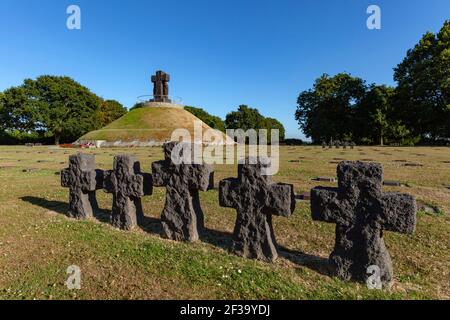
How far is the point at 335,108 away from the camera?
57875 millimetres

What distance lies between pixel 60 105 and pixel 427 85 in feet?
203

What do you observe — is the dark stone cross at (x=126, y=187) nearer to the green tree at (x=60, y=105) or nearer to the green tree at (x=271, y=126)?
the green tree at (x=60, y=105)

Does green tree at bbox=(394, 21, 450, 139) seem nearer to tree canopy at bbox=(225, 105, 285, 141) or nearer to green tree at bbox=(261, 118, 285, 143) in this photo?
tree canopy at bbox=(225, 105, 285, 141)

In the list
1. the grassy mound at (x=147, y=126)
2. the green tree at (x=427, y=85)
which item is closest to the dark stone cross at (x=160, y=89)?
the grassy mound at (x=147, y=126)

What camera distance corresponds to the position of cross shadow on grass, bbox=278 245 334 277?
4947 mm

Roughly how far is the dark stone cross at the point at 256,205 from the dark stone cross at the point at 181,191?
0.76 m

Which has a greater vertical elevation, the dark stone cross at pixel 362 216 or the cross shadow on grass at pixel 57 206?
the dark stone cross at pixel 362 216

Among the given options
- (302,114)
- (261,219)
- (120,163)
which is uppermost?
(302,114)

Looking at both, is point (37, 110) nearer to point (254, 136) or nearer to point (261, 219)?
point (254, 136)

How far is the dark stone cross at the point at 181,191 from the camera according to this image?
6137 millimetres
